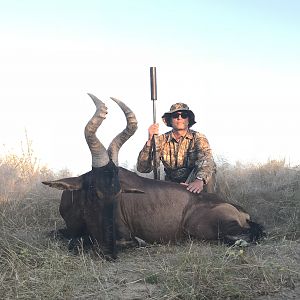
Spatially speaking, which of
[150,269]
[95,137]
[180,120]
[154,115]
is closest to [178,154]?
[180,120]

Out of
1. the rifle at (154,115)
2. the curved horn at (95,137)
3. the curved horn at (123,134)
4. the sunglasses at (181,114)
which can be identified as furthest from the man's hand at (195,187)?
the sunglasses at (181,114)

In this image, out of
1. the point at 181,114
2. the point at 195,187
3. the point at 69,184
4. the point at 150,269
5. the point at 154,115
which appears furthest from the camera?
the point at 154,115

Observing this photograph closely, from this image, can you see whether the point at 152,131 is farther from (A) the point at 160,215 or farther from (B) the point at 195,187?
(A) the point at 160,215

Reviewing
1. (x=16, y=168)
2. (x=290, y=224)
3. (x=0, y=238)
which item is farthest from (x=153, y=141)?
(x=16, y=168)

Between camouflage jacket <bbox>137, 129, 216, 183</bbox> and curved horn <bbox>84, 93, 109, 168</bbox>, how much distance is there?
6.12 feet

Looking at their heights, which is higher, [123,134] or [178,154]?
[123,134]

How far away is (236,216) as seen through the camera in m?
5.59

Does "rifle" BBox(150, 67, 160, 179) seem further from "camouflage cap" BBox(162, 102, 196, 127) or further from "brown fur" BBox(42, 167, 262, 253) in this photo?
"brown fur" BBox(42, 167, 262, 253)

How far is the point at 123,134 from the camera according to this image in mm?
5395

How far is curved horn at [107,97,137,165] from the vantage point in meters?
5.29

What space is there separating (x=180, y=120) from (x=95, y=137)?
2.22 m

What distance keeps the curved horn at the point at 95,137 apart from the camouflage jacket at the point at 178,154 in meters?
1.87

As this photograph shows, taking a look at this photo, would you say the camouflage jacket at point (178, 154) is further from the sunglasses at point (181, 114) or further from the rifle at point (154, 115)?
the sunglasses at point (181, 114)

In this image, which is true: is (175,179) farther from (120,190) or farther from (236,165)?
(236,165)
